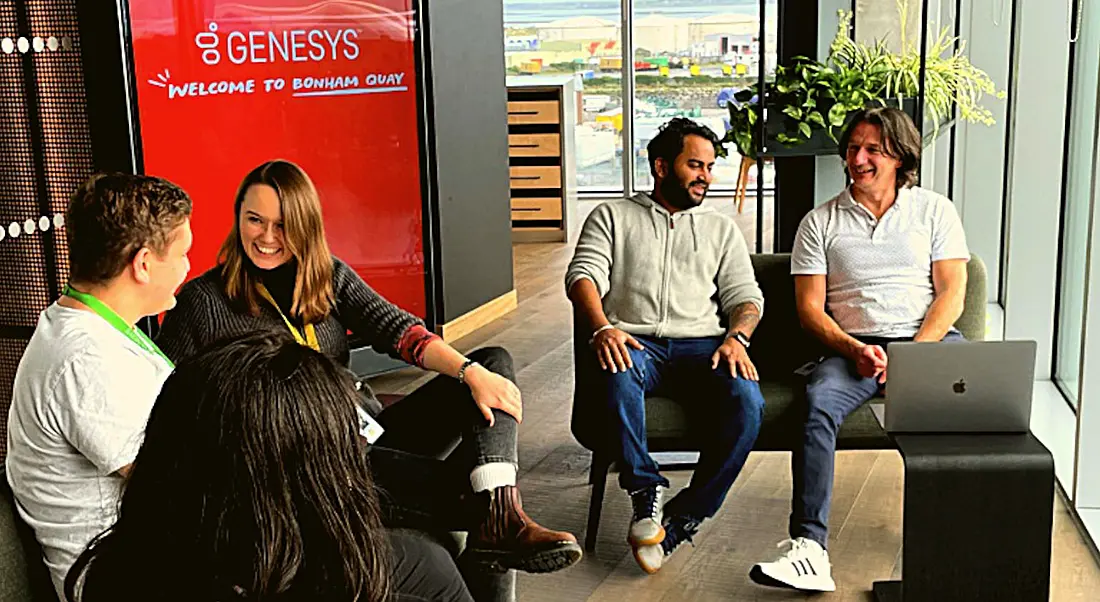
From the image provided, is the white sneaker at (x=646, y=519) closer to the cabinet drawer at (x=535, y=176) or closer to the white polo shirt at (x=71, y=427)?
the white polo shirt at (x=71, y=427)

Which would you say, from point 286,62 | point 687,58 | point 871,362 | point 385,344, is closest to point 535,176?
point 687,58

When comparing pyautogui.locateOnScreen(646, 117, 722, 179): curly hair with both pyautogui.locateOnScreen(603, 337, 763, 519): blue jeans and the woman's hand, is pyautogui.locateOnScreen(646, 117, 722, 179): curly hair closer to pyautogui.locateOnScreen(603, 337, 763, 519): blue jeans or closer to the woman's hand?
pyautogui.locateOnScreen(603, 337, 763, 519): blue jeans

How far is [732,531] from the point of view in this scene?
3627mm

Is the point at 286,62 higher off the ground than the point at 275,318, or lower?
higher

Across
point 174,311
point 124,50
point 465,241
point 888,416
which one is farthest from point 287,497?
point 465,241

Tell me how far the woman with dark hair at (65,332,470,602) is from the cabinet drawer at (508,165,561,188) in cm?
757

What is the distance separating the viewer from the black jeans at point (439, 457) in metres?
2.64

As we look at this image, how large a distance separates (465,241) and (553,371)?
0.97m

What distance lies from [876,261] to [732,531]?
0.92m

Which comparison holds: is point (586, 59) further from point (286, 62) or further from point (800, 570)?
point (800, 570)

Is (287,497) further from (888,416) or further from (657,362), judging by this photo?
(657,362)

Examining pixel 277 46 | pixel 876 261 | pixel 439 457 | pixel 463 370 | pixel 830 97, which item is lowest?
pixel 439 457

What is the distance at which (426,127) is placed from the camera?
534cm

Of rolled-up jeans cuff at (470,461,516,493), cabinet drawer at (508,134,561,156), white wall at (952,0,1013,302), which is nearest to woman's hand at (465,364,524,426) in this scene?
rolled-up jeans cuff at (470,461,516,493)
